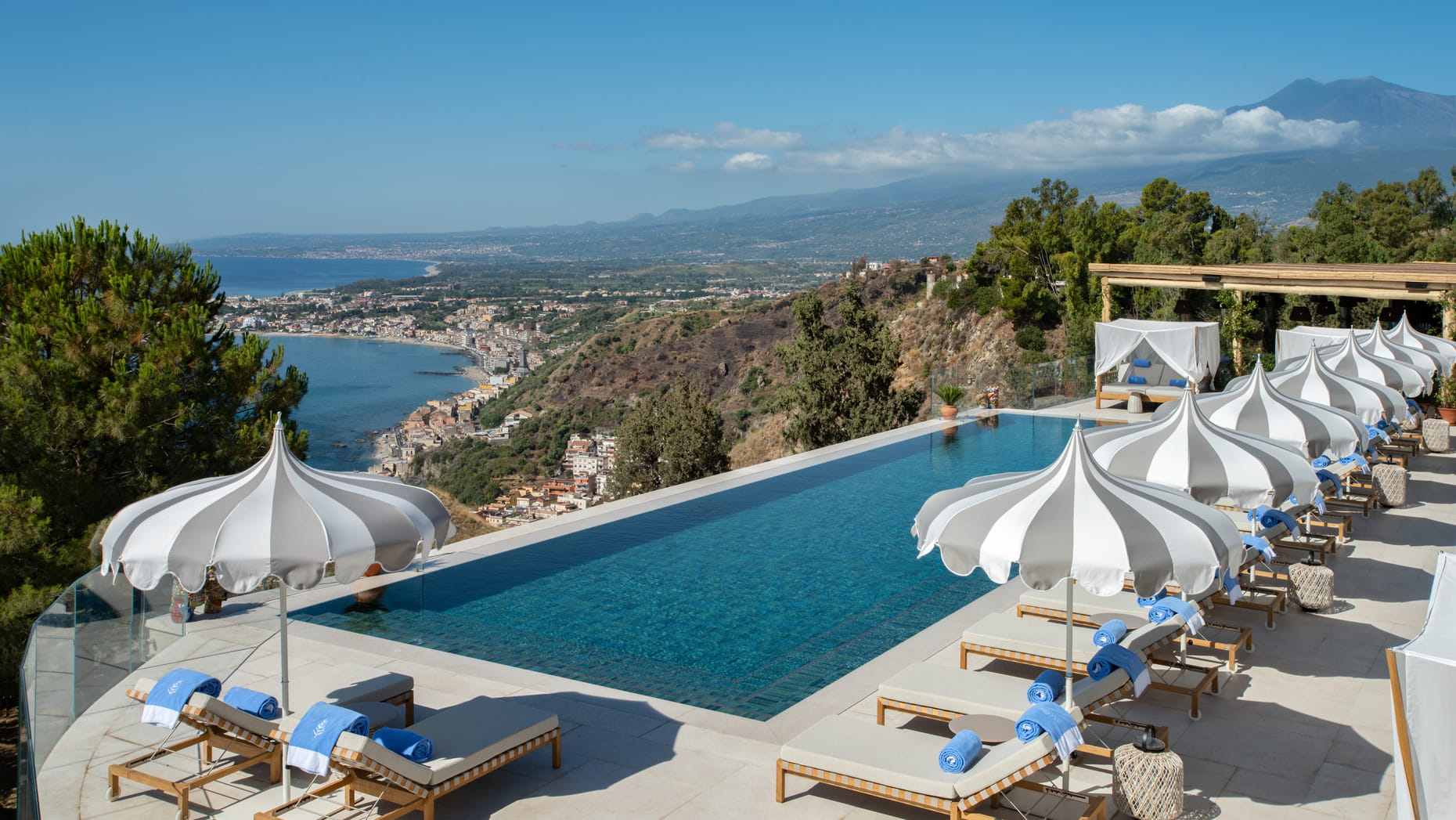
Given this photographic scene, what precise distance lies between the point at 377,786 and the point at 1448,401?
1988cm

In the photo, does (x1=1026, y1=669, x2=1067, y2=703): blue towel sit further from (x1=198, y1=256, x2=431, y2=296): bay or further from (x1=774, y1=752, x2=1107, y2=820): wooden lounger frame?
(x1=198, y1=256, x2=431, y2=296): bay

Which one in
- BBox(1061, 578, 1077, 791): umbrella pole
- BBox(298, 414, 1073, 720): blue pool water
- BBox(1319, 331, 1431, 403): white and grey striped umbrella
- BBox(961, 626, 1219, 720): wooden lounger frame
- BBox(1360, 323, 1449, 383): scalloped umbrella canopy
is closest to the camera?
BBox(1061, 578, 1077, 791): umbrella pole

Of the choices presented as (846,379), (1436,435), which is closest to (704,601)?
(1436,435)

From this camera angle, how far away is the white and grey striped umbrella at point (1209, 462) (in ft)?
24.2

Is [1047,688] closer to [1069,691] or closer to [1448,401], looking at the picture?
[1069,691]

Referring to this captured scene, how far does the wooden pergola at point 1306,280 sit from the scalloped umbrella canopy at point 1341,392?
7.93 m

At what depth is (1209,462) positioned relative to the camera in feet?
24.6

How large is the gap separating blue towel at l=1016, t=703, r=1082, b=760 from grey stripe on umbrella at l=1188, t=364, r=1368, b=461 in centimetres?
467

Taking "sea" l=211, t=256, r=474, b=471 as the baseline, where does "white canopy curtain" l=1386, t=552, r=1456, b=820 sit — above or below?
above

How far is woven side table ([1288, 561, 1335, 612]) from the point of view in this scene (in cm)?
844

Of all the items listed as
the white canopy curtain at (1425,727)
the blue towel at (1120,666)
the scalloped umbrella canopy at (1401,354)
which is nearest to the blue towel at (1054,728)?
the blue towel at (1120,666)

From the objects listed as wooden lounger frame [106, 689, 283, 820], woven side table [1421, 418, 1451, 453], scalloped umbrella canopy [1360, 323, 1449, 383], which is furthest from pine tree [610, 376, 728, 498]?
wooden lounger frame [106, 689, 283, 820]

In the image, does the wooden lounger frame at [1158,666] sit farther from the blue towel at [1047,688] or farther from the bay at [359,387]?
the bay at [359,387]

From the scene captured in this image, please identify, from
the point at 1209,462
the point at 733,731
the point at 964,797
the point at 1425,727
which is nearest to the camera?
the point at 1425,727
